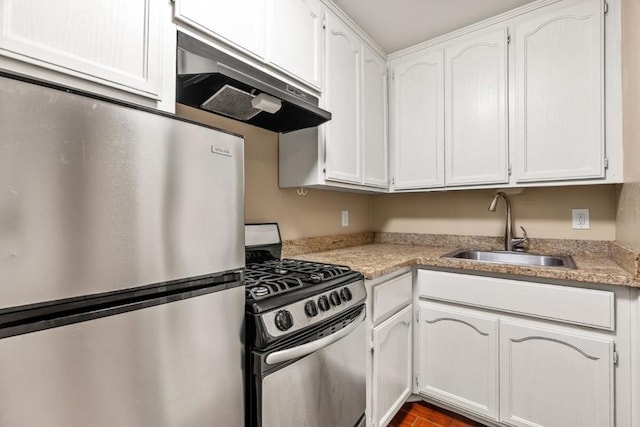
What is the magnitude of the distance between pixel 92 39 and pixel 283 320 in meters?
0.93

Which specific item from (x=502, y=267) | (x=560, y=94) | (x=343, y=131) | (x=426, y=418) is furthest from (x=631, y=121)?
(x=426, y=418)

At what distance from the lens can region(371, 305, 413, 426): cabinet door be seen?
145 cm

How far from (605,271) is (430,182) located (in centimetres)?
103

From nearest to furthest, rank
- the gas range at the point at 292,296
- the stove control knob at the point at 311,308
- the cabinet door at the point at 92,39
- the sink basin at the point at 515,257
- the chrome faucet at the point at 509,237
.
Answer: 1. the cabinet door at the point at 92,39
2. the gas range at the point at 292,296
3. the stove control knob at the point at 311,308
4. the sink basin at the point at 515,257
5. the chrome faucet at the point at 509,237

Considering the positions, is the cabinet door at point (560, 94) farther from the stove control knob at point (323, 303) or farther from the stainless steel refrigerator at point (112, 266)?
the stainless steel refrigerator at point (112, 266)

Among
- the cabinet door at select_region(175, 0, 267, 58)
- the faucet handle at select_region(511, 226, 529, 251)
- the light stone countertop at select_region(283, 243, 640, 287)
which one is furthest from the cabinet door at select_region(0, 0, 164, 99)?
the faucet handle at select_region(511, 226, 529, 251)

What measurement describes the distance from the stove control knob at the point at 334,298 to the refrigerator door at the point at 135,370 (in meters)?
0.39

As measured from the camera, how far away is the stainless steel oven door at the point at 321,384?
0.89m

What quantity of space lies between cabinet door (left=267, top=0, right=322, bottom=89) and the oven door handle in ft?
3.75

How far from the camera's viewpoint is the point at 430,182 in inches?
82.8

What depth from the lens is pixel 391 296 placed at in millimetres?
1568

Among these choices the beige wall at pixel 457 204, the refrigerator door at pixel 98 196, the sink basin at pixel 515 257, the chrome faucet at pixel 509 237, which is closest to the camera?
the refrigerator door at pixel 98 196

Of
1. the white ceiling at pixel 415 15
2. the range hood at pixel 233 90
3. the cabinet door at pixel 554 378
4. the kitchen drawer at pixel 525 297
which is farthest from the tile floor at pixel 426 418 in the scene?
the white ceiling at pixel 415 15

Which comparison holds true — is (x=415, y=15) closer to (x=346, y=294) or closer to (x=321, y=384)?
(x=346, y=294)
